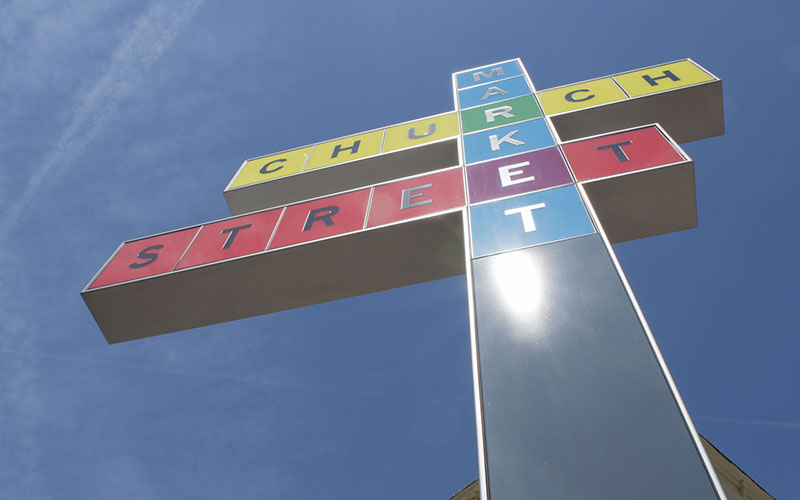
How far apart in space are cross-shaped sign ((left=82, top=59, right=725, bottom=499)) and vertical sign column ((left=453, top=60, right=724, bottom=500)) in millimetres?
12

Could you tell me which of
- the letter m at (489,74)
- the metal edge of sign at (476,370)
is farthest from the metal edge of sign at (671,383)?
the letter m at (489,74)

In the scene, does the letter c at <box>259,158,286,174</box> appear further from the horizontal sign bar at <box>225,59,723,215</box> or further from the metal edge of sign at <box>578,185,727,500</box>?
the metal edge of sign at <box>578,185,727,500</box>

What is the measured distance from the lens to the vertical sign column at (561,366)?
10.5 ft

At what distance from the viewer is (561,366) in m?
3.91

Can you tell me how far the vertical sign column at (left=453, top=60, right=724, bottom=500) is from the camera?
3.21m

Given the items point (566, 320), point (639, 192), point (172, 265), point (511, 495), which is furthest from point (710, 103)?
point (172, 265)

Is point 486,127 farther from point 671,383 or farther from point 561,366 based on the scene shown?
point 671,383

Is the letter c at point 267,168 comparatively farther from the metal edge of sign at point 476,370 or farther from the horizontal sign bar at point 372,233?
the metal edge of sign at point 476,370

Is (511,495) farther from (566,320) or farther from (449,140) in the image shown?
(449,140)

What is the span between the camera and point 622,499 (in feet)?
9.92

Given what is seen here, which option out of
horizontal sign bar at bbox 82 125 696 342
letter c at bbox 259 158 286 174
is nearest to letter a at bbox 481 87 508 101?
horizontal sign bar at bbox 82 125 696 342

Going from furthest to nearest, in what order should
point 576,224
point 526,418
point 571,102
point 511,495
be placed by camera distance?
point 571,102, point 576,224, point 526,418, point 511,495

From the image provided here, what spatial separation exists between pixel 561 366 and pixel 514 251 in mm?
1475

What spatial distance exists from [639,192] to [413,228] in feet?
7.80
